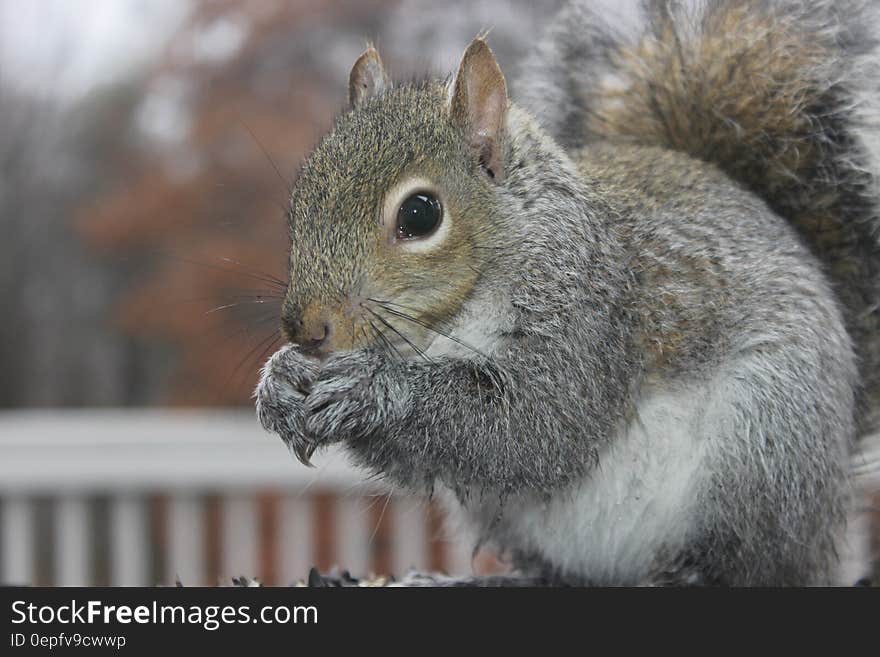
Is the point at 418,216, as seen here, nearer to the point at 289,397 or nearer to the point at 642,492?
the point at 289,397

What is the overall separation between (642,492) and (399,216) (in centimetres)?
41

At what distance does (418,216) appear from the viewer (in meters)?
1.02

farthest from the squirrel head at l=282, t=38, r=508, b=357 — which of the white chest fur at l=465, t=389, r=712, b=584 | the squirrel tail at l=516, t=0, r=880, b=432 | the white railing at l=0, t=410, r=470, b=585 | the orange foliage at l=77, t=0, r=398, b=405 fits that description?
the orange foliage at l=77, t=0, r=398, b=405

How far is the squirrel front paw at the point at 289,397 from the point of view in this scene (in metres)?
1.02

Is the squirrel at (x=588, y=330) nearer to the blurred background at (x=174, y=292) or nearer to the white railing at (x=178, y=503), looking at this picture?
the blurred background at (x=174, y=292)

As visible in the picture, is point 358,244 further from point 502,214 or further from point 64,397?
point 64,397

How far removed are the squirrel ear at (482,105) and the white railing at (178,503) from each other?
6.46ft

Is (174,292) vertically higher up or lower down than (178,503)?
higher up

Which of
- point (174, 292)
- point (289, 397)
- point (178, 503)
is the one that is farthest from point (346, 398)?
point (174, 292)

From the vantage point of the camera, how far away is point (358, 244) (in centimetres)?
99

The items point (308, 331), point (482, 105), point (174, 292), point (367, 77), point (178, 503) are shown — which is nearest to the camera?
point (308, 331)

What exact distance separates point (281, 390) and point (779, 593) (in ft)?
1.68

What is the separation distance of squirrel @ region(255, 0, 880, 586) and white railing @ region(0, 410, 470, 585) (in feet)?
6.04

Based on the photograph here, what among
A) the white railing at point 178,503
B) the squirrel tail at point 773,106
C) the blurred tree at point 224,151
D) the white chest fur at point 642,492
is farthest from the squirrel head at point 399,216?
the blurred tree at point 224,151
